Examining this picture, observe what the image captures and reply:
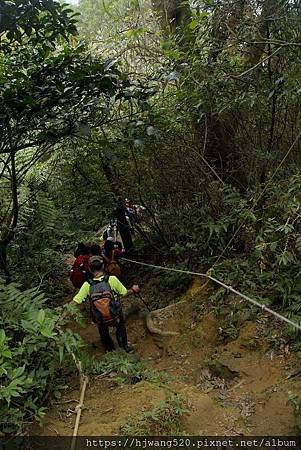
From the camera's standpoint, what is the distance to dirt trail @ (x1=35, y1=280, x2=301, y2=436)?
10.8ft

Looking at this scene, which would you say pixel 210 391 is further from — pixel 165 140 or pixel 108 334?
pixel 165 140

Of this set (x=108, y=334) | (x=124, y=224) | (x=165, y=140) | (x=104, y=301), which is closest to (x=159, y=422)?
(x=104, y=301)

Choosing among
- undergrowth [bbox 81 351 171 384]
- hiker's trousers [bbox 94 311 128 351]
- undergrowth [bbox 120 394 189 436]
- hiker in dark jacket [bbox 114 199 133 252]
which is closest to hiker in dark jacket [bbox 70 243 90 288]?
hiker in dark jacket [bbox 114 199 133 252]

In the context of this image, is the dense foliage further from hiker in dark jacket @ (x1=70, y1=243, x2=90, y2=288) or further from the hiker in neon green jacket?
the hiker in neon green jacket

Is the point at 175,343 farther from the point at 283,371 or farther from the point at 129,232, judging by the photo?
the point at 129,232

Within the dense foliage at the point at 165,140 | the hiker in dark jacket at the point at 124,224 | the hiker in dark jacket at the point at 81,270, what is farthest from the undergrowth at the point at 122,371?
the hiker in dark jacket at the point at 124,224

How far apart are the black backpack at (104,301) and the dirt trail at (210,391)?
69 centimetres

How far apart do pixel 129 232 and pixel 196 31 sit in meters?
4.16

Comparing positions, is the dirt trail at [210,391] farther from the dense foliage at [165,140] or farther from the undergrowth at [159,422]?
the dense foliage at [165,140]

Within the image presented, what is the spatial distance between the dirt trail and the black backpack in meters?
0.69

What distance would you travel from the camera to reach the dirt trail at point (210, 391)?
3.28m

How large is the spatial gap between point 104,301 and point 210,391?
61.1 inches

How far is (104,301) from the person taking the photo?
4801 mm

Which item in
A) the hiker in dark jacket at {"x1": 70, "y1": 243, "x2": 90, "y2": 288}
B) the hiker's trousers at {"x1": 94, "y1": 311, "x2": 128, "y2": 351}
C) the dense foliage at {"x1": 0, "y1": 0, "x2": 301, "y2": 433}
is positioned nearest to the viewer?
the dense foliage at {"x1": 0, "y1": 0, "x2": 301, "y2": 433}
